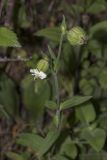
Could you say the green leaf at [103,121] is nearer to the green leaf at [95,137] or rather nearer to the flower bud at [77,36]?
the green leaf at [95,137]

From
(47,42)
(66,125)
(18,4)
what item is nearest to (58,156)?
(66,125)

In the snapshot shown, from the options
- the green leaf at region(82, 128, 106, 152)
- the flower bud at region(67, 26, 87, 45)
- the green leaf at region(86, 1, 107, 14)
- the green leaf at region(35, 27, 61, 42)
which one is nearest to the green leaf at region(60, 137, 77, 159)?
the green leaf at region(82, 128, 106, 152)

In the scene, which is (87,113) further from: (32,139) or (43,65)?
(43,65)

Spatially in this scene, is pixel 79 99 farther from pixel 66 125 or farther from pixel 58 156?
pixel 66 125

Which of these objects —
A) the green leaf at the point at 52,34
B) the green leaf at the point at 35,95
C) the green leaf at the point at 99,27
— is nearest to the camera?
the green leaf at the point at 52,34

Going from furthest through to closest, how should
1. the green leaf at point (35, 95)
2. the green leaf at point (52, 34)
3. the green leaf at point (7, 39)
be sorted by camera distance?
the green leaf at point (35, 95) < the green leaf at point (52, 34) < the green leaf at point (7, 39)

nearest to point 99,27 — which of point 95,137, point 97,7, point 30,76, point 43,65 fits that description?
point 97,7

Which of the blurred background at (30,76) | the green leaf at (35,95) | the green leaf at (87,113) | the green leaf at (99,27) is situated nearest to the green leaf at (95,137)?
the green leaf at (87,113)
